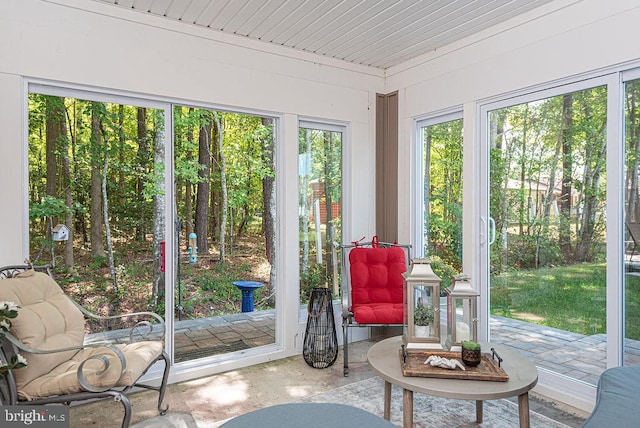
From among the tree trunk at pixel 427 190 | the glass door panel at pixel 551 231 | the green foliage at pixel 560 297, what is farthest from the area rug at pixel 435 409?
the tree trunk at pixel 427 190

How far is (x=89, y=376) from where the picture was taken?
209 centimetres

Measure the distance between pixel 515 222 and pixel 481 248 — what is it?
0.33m

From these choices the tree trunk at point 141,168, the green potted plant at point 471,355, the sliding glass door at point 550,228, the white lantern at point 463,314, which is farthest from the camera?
the tree trunk at point 141,168

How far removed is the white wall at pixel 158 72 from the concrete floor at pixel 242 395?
112 cm

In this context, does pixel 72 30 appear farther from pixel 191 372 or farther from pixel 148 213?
pixel 191 372

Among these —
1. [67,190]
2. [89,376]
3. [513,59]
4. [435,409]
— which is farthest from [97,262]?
[513,59]

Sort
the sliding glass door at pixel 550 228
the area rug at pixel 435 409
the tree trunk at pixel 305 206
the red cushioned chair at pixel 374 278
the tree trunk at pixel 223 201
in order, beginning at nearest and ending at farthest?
the area rug at pixel 435 409 < the sliding glass door at pixel 550 228 < the tree trunk at pixel 223 201 < the red cushioned chair at pixel 374 278 < the tree trunk at pixel 305 206

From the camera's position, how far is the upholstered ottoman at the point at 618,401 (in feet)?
4.73

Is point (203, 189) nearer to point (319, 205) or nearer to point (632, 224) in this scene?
point (319, 205)

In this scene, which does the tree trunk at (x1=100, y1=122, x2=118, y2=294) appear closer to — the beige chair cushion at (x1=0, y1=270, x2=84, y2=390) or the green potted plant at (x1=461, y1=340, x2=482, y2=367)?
the beige chair cushion at (x1=0, y1=270, x2=84, y2=390)

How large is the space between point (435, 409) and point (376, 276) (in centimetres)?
127

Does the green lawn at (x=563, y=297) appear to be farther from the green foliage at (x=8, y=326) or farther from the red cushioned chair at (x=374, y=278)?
the green foliage at (x=8, y=326)

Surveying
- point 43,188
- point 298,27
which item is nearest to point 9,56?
point 43,188

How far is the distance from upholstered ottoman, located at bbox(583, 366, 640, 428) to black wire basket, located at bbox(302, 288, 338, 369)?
2164 millimetres
